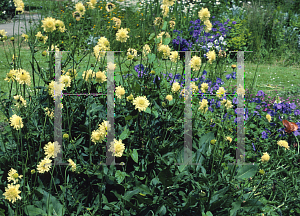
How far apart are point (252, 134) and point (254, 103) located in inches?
16.4

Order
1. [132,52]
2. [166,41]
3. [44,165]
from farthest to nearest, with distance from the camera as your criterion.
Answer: [166,41] < [132,52] < [44,165]

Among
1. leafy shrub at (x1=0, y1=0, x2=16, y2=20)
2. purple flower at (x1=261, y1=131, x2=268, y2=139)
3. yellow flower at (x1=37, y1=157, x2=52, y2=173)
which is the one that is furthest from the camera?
leafy shrub at (x1=0, y1=0, x2=16, y2=20)

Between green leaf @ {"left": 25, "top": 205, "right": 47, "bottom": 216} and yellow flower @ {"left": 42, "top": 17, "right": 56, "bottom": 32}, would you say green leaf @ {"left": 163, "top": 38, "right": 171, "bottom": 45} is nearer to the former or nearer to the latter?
yellow flower @ {"left": 42, "top": 17, "right": 56, "bottom": 32}

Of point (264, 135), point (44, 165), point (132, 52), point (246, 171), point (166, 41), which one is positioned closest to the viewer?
point (44, 165)

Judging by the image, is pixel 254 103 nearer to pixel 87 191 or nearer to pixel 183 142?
pixel 183 142

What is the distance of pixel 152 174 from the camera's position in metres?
1.86

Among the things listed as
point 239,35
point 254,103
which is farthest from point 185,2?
point 254,103

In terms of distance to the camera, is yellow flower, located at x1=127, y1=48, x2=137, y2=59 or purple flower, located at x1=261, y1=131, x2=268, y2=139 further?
purple flower, located at x1=261, y1=131, x2=268, y2=139

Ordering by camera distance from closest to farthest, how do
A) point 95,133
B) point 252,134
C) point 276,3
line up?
point 95,133 → point 252,134 → point 276,3

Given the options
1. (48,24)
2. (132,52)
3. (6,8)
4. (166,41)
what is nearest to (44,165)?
(48,24)

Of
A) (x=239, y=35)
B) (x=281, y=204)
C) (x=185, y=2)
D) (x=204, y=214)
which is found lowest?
(x=281, y=204)

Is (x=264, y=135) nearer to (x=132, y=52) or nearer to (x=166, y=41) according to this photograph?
(x=166, y=41)

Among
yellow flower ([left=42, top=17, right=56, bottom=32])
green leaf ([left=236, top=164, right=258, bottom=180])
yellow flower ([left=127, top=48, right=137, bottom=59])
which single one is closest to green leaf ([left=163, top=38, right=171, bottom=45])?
yellow flower ([left=127, top=48, right=137, bottom=59])

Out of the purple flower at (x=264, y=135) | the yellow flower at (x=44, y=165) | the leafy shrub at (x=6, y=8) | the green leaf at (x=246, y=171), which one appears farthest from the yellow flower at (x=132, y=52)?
the leafy shrub at (x=6, y=8)
